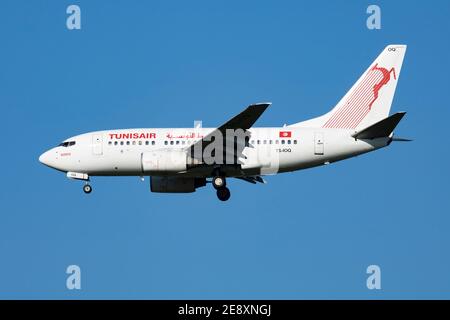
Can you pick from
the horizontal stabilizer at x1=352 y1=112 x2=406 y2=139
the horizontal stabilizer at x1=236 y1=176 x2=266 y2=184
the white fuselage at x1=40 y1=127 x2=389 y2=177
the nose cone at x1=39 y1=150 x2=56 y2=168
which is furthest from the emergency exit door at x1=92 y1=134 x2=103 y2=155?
the horizontal stabilizer at x1=352 y1=112 x2=406 y2=139

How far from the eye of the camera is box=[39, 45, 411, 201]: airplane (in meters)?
51.5

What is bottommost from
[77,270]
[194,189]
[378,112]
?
[77,270]

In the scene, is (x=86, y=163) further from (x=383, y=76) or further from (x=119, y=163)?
(x=383, y=76)

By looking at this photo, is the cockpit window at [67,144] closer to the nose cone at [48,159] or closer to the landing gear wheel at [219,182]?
the nose cone at [48,159]

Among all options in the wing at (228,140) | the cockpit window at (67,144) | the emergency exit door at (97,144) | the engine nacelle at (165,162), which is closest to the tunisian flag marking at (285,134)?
the wing at (228,140)

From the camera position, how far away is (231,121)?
50156 mm

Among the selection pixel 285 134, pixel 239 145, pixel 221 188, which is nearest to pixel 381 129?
pixel 285 134

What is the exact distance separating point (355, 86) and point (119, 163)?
12660 millimetres

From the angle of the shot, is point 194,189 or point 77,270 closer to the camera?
point 77,270

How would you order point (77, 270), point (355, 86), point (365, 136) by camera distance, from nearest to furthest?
1. point (77, 270)
2. point (365, 136)
3. point (355, 86)

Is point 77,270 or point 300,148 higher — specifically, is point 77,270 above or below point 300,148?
below

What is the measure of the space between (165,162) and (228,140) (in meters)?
3.23

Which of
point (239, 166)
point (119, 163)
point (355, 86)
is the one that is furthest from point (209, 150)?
point (355, 86)

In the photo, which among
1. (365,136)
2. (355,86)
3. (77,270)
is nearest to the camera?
(77,270)
